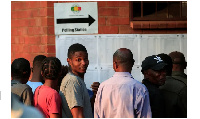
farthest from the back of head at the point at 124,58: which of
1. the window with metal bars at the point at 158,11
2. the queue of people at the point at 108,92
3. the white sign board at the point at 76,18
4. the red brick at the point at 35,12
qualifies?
the red brick at the point at 35,12

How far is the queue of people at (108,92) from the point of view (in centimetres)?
400

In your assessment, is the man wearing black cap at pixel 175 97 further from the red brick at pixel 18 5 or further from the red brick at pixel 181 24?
the red brick at pixel 18 5

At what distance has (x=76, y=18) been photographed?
7.52 metres

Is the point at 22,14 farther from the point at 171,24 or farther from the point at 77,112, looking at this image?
the point at 77,112

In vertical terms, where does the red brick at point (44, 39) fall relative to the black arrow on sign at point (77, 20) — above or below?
below

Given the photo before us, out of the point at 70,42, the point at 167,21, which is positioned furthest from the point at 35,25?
the point at 167,21

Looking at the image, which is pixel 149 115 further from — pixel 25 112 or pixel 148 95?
pixel 25 112

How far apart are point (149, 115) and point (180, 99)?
0.73 metres

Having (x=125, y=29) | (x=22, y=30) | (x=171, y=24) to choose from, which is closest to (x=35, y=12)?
(x=22, y=30)

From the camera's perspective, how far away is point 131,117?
398 centimetres

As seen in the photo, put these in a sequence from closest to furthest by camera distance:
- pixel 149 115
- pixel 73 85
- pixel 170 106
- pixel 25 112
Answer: pixel 25 112 → pixel 149 115 → pixel 73 85 → pixel 170 106

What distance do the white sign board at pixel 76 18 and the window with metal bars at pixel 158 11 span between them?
2.41 feet

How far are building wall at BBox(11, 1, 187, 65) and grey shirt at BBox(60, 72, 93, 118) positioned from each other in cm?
338

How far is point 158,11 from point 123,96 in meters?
3.98
